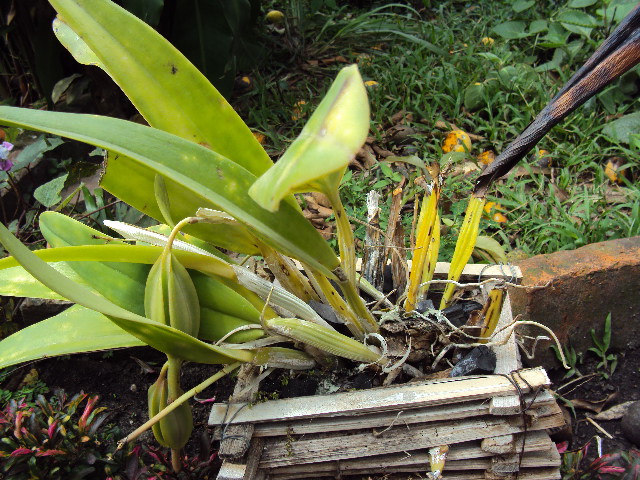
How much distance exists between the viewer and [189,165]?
2.40 feet

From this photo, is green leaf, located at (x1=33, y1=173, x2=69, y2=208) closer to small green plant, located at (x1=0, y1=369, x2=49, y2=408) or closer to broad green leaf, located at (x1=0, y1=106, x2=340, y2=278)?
small green plant, located at (x1=0, y1=369, x2=49, y2=408)

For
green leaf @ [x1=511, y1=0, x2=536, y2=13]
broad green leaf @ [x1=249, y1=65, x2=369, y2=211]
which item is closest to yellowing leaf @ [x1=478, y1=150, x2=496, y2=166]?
green leaf @ [x1=511, y1=0, x2=536, y2=13]

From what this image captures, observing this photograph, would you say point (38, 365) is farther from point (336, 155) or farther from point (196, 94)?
point (336, 155)

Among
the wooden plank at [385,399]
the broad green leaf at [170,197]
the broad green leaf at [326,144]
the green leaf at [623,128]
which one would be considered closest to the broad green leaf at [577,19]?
the green leaf at [623,128]

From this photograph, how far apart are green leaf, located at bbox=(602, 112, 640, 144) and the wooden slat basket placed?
124cm

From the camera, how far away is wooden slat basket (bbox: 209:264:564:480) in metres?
0.96

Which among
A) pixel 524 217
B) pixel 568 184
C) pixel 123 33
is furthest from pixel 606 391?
pixel 123 33

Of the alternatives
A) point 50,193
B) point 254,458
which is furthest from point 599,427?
point 50,193

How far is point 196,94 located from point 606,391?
119 centimetres

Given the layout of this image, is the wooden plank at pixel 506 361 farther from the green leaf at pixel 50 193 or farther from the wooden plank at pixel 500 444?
the green leaf at pixel 50 193

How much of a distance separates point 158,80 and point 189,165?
20 centimetres

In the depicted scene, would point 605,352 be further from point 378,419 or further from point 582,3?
point 582,3

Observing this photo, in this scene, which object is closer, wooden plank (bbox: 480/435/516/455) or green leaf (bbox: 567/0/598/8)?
wooden plank (bbox: 480/435/516/455)

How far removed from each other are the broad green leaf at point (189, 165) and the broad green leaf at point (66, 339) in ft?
1.02
